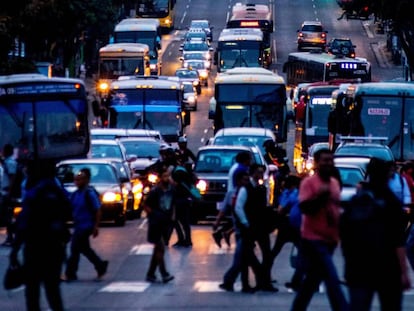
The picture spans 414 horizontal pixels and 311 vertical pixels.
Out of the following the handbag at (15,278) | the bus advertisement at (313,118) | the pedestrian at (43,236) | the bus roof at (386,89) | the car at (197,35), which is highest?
the pedestrian at (43,236)

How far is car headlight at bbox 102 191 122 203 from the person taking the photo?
29.0 meters

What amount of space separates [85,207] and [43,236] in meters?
5.52

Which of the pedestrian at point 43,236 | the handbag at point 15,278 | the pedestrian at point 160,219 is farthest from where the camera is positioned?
the pedestrian at point 160,219

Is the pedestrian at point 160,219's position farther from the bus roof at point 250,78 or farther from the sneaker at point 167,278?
the bus roof at point 250,78

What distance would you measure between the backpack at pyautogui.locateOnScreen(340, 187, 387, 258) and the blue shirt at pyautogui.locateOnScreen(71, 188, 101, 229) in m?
7.98

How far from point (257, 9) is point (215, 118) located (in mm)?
47296

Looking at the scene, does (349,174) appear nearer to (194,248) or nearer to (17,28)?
(194,248)

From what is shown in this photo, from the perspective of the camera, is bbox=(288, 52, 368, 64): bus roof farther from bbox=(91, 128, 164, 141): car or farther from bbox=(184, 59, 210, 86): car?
bbox=(91, 128, 164, 141): car

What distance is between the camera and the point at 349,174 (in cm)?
2811

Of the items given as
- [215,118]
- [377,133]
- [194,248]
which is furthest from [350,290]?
[215,118]

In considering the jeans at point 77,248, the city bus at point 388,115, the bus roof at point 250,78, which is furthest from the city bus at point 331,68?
the jeans at point 77,248

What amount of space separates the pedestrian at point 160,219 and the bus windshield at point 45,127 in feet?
40.7

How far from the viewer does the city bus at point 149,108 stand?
147ft

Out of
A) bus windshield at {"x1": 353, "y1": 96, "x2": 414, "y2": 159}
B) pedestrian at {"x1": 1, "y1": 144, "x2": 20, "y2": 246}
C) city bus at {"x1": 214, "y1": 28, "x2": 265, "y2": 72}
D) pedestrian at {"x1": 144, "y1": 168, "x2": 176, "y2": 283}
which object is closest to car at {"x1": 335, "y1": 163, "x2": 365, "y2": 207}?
pedestrian at {"x1": 1, "y1": 144, "x2": 20, "y2": 246}
